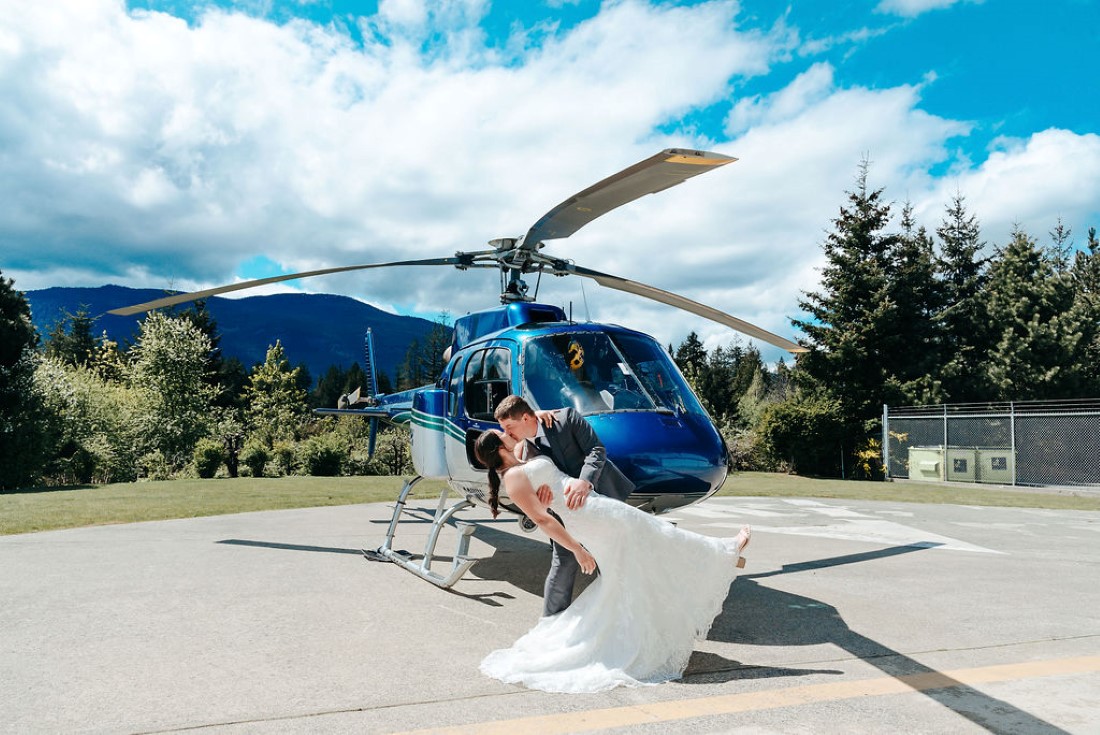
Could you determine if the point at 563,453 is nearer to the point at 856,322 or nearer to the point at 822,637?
the point at 822,637

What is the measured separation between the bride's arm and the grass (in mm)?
9355

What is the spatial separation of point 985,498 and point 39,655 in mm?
17686

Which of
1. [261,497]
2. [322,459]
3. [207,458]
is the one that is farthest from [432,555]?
[207,458]

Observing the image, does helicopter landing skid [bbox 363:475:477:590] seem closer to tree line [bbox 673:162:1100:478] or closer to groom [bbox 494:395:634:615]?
groom [bbox 494:395:634:615]

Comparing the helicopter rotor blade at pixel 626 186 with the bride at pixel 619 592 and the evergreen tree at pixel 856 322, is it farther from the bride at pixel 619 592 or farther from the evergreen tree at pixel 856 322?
the evergreen tree at pixel 856 322

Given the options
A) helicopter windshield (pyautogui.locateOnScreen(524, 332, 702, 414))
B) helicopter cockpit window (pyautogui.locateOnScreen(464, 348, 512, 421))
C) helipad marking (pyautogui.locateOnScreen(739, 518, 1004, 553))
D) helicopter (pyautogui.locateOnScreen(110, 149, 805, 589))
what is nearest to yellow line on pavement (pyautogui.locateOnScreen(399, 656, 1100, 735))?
helicopter (pyautogui.locateOnScreen(110, 149, 805, 589))

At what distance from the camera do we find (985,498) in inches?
647

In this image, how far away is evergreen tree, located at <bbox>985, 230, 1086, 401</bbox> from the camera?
1114 inches

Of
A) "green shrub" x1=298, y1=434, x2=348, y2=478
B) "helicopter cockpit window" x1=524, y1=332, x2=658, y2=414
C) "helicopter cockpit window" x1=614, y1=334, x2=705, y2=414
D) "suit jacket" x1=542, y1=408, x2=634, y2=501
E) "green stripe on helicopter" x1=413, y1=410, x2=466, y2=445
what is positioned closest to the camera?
"suit jacket" x1=542, y1=408, x2=634, y2=501

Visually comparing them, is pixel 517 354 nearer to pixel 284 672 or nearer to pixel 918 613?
pixel 284 672

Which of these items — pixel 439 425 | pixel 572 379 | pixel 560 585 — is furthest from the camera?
pixel 439 425

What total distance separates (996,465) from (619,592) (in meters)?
20.7

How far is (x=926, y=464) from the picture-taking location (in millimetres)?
22656

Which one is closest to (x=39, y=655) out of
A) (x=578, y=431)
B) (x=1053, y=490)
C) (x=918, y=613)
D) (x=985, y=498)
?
(x=578, y=431)
